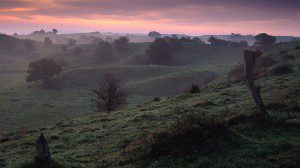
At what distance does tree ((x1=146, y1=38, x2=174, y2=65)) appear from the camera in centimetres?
12850

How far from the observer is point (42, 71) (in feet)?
306

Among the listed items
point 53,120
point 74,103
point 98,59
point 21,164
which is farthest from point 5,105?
point 98,59

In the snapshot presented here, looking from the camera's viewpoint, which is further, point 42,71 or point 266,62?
point 42,71

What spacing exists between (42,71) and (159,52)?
51.5 metres

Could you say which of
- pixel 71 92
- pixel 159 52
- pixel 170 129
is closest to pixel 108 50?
pixel 159 52

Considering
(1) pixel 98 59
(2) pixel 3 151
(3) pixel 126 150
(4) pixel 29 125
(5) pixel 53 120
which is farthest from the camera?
(1) pixel 98 59

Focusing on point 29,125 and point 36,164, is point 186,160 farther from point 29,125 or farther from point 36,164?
point 29,125

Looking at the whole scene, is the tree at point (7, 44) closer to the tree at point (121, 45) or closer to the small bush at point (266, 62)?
the tree at point (121, 45)

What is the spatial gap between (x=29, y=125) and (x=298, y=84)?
35.8 metres

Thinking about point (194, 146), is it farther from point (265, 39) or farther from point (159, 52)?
point (265, 39)

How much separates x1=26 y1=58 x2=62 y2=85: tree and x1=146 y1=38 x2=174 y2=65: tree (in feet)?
148

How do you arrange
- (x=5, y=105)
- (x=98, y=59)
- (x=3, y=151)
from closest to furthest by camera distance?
(x=3, y=151) → (x=5, y=105) → (x=98, y=59)

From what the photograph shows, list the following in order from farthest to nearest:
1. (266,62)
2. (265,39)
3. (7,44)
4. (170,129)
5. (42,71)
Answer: (7,44) < (265,39) < (42,71) < (266,62) < (170,129)

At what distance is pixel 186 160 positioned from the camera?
45.5ft
